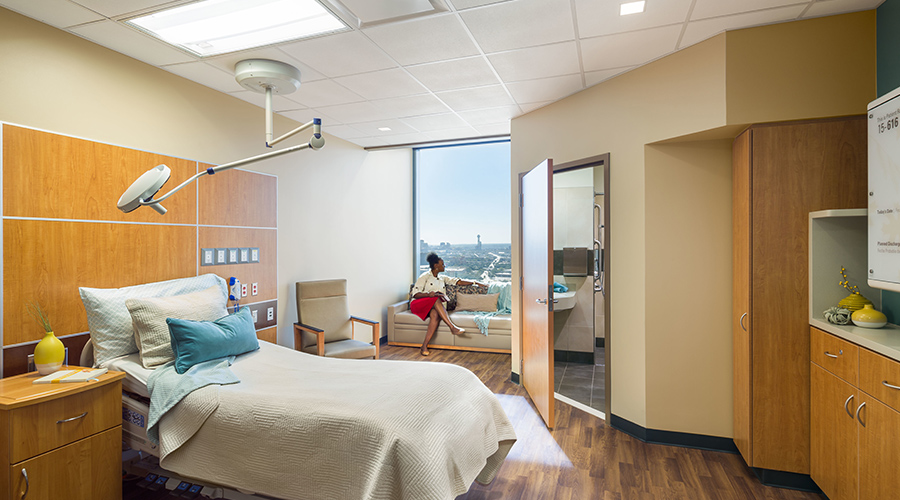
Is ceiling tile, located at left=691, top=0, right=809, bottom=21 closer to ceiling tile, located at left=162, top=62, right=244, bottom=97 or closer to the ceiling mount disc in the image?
the ceiling mount disc

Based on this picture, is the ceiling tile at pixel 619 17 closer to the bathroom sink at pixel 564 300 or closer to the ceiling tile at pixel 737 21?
the ceiling tile at pixel 737 21

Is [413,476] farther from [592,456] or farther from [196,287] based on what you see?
[196,287]

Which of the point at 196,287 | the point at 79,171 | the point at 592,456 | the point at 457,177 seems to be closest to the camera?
the point at 79,171

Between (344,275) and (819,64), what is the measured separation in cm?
446

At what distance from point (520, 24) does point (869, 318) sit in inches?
90.6

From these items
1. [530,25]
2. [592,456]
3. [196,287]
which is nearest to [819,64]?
[530,25]

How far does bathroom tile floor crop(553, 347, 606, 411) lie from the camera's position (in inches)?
153

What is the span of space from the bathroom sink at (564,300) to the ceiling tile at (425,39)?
2.71 meters

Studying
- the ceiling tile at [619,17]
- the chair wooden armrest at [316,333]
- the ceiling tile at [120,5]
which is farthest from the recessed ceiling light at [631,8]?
the chair wooden armrest at [316,333]

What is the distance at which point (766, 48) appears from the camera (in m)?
2.52

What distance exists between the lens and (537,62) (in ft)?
9.75

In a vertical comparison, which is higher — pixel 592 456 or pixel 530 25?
pixel 530 25

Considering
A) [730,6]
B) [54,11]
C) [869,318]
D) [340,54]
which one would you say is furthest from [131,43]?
[869,318]

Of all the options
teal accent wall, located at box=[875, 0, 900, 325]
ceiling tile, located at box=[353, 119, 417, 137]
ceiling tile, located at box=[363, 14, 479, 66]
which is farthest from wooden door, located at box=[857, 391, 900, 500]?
ceiling tile, located at box=[353, 119, 417, 137]
